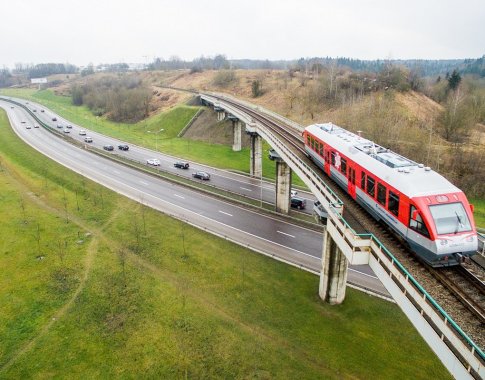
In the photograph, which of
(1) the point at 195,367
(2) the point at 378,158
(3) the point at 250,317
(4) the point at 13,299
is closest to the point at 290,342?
(3) the point at 250,317

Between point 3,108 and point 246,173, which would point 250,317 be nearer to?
point 246,173

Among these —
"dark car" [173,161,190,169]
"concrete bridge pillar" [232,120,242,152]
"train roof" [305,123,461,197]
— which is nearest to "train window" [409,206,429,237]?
"train roof" [305,123,461,197]

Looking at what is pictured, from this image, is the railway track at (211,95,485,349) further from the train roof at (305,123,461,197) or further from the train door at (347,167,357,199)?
the train roof at (305,123,461,197)

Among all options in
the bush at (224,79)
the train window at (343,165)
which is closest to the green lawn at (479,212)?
the train window at (343,165)

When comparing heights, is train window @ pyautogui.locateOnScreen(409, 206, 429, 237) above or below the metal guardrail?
above

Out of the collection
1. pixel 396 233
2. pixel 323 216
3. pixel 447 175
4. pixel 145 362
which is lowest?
pixel 145 362
